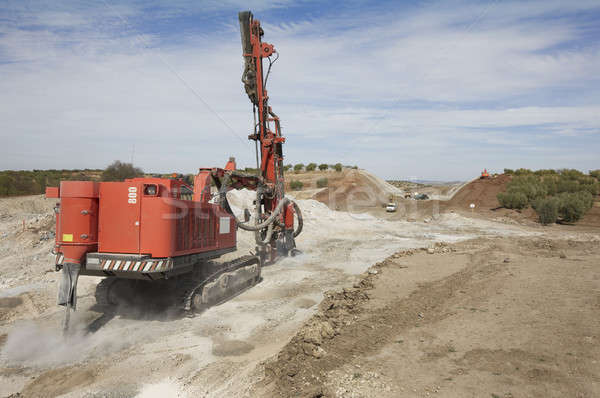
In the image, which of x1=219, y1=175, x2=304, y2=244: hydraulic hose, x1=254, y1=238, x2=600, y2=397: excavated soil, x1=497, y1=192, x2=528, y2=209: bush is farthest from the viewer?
x1=497, y1=192, x2=528, y2=209: bush

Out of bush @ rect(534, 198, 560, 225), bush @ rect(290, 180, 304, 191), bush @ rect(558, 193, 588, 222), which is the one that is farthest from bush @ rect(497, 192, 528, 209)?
bush @ rect(290, 180, 304, 191)

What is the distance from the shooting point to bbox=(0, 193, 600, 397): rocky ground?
519cm

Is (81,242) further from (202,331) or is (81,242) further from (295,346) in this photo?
(295,346)

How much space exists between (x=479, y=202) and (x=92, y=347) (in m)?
40.4

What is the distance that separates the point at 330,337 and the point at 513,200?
34433 mm

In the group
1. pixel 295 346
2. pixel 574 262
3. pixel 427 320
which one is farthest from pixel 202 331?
pixel 574 262

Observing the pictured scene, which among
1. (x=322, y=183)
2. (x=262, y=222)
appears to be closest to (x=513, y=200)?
(x=322, y=183)

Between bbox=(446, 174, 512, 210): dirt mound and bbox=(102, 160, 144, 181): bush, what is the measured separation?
28697 millimetres

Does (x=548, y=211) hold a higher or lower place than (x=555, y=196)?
lower

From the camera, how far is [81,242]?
7.13 m

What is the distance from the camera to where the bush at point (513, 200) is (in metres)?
35.0

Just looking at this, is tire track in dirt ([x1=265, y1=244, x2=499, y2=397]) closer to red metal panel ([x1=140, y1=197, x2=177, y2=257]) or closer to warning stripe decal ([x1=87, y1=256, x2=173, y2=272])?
warning stripe decal ([x1=87, y1=256, x2=173, y2=272])

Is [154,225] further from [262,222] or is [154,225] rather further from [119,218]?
[262,222]

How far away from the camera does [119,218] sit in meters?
7.29
